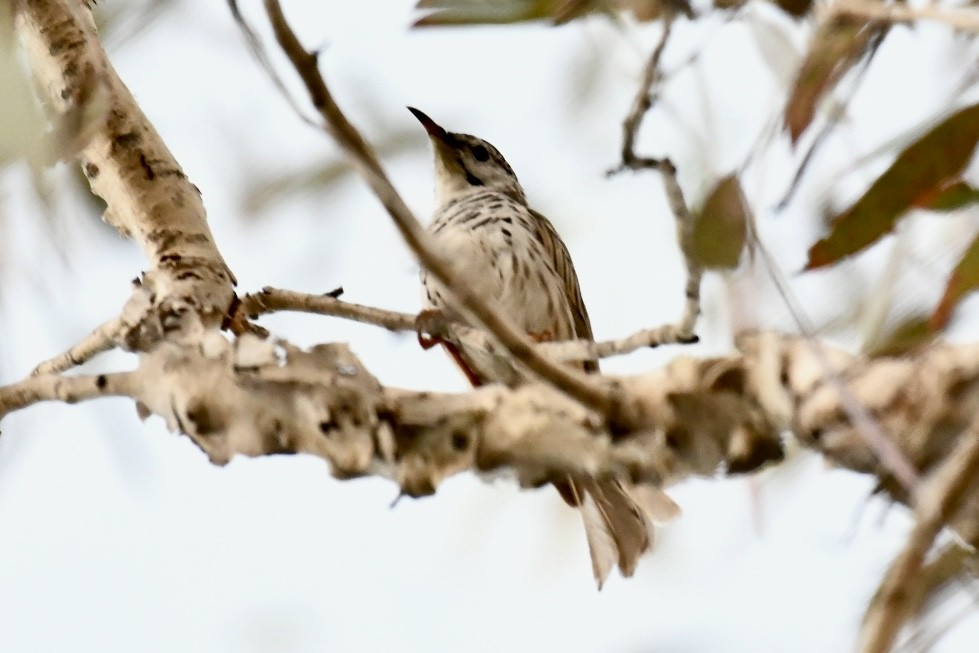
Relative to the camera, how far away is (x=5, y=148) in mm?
1179

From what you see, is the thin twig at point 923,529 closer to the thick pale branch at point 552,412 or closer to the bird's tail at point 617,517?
the thick pale branch at point 552,412

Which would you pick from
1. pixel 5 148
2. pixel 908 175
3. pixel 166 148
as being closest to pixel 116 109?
pixel 166 148

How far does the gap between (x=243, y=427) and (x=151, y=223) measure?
0.58 m

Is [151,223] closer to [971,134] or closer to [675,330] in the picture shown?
[675,330]

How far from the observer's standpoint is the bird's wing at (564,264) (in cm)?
307

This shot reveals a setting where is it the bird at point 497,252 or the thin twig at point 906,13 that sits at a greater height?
the bird at point 497,252

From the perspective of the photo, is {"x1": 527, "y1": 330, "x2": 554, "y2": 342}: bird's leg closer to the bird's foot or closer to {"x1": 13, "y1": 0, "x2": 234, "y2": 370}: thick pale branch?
the bird's foot

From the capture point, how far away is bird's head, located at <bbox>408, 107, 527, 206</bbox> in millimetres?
3430

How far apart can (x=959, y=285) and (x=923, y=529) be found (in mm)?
467

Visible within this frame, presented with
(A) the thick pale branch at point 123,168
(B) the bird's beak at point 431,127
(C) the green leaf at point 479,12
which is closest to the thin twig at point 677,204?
(C) the green leaf at point 479,12

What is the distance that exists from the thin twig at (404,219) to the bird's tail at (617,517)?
33.6 inches

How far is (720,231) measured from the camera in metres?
1.19

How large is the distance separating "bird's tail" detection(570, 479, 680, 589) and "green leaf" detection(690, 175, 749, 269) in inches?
29.0

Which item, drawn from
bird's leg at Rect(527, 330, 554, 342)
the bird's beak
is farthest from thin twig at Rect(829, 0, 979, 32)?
the bird's beak
